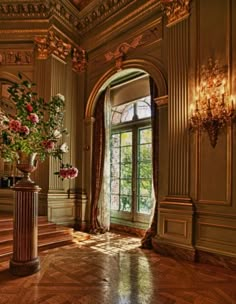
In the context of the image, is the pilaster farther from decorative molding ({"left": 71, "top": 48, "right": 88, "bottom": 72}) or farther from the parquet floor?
decorative molding ({"left": 71, "top": 48, "right": 88, "bottom": 72})

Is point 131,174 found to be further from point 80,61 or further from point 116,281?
point 116,281

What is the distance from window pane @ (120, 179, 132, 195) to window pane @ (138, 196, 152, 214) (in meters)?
0.39

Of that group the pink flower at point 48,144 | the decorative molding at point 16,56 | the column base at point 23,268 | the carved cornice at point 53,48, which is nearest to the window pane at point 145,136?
the carved cornice at point 53,48

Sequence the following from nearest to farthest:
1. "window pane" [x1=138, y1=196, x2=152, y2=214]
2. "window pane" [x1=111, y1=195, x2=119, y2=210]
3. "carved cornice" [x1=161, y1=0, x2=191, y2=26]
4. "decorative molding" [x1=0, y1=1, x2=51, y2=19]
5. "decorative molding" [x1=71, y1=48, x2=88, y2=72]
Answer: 1. "carved cornice" [x1=161, y1=0, x2=191, y2=26]
2. "decorative molding" [x1=0, y1=1, x2=51, y2=19]
3. "window pane" [x1=138, y1=196, x2=152, y2=214]
4. "decorative molding" [x1=71, y1=48, x2=88, y2=72]
5. "window pane" [x1=111, y1=195, x2=119, y2=210]

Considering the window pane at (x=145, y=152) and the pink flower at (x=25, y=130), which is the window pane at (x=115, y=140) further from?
the pink flower at (x=25, y=130)

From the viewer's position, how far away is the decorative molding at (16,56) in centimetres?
572

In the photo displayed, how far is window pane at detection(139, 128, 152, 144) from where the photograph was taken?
19.3 ft

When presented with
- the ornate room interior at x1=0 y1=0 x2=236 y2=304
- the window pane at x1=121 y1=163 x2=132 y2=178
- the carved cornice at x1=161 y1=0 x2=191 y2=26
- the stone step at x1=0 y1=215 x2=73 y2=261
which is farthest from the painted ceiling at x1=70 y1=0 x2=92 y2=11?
the stone step at x1=0 y1=215 x2=73 y2=261

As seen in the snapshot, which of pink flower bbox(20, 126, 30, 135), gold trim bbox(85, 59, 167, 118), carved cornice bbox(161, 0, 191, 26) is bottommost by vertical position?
pink flower bbox(20, 126, 30, 135)

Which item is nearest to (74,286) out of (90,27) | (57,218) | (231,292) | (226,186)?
(231,292)

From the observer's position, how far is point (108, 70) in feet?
18.5

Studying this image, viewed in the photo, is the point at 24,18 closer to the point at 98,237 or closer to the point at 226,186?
the point at 98,237

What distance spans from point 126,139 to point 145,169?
101cm

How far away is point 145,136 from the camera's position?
600cm
